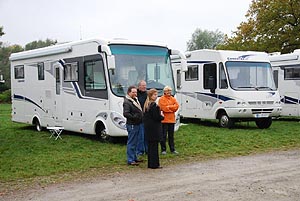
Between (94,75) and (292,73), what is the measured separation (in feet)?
33.3

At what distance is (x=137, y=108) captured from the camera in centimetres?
1021

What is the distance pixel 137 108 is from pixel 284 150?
4.39 meters

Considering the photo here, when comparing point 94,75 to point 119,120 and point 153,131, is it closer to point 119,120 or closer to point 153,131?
point 119,120

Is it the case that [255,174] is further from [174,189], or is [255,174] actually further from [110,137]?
[110,137]

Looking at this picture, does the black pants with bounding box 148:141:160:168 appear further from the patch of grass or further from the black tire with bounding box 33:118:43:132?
the black tire with bounding box 33:118:43:132

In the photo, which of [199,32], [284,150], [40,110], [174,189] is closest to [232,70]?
[284,150]

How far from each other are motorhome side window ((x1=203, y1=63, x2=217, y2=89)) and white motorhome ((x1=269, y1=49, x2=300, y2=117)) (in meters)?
4.19

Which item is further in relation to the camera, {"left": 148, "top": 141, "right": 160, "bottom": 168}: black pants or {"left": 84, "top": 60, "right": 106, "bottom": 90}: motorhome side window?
{"left": 84, "top": 60, "right": 106, "bottom": 90}: motorhome side window

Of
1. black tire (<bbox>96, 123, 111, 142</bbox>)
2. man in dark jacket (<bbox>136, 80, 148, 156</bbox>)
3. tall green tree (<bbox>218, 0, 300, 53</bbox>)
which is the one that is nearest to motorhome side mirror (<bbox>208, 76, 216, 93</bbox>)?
black tire (<bbox>96, 123, 111, 142</bbox>)

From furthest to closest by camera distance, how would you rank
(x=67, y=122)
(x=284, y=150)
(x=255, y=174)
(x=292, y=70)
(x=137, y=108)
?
(x=292, y=70), (x=67, y=122), (x=284, y=150), (x=137, y=108), (x=255, y=174)

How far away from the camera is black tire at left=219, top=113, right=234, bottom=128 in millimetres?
17219

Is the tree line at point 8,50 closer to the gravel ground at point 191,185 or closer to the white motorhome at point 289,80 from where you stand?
the white motorhome at point 289,80

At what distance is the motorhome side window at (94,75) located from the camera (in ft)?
42.9

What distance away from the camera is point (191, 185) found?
8.05 metres
